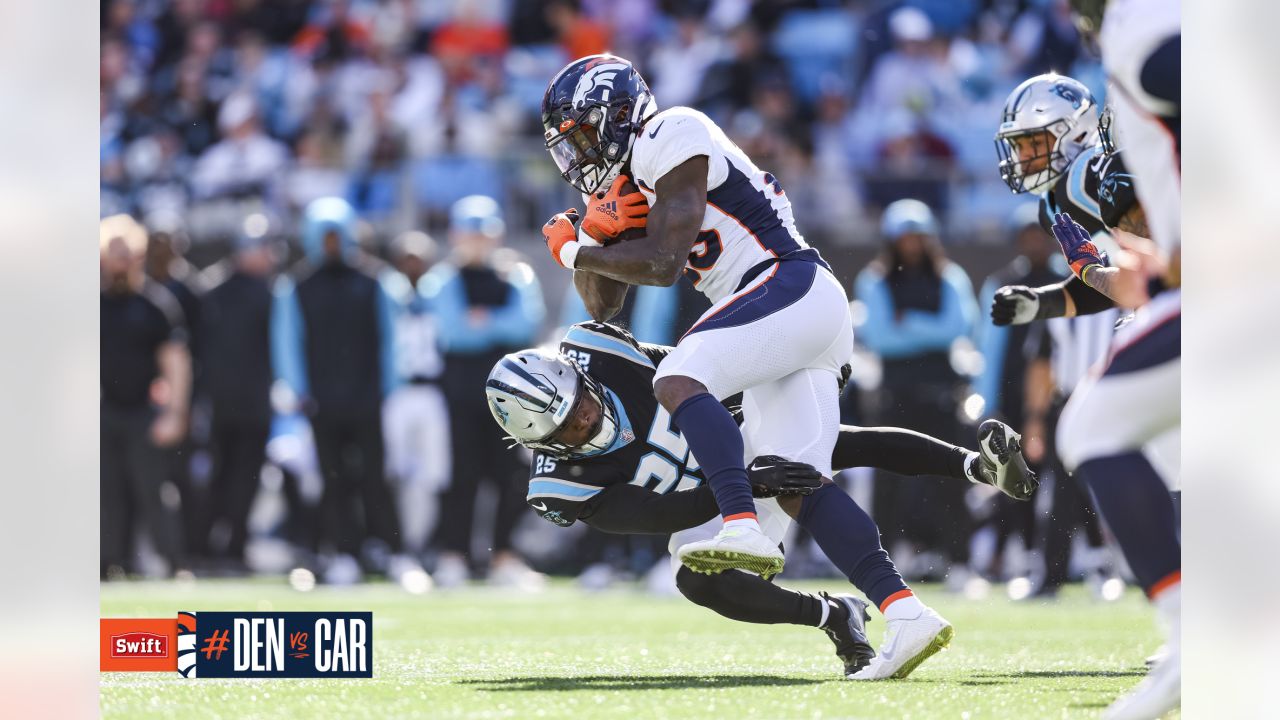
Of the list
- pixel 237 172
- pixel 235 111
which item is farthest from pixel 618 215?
pixel 235 111

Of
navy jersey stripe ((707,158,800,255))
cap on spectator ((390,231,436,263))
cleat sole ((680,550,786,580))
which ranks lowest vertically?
cleat sole ((680,550,786,580))


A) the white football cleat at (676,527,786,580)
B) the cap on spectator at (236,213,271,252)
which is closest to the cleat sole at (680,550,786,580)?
Answer: the white football cleat at (676,527,786,580)

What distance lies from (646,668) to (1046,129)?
1763mm

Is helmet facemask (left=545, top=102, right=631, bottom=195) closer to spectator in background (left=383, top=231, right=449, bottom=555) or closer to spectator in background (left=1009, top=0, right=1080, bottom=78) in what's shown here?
spectator in background (left=383, top=231, right=449, bottom=555)

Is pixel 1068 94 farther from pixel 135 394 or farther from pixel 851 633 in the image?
pixel 135 394

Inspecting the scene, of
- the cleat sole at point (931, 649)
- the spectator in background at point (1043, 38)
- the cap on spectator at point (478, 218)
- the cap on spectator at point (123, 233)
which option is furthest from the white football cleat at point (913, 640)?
the spectator in background at point (1043, 38)

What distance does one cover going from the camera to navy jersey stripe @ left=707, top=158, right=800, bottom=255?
13.4ft

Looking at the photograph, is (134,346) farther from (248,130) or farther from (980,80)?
(980,80)

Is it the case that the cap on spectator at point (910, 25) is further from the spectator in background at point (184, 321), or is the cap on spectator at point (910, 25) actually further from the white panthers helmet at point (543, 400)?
the white panthers helmet at point (543, 400)

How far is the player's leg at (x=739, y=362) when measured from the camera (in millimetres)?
3641

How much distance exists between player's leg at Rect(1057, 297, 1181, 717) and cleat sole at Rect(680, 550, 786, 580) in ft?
2.51

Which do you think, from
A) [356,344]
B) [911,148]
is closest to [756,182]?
[356,344]
